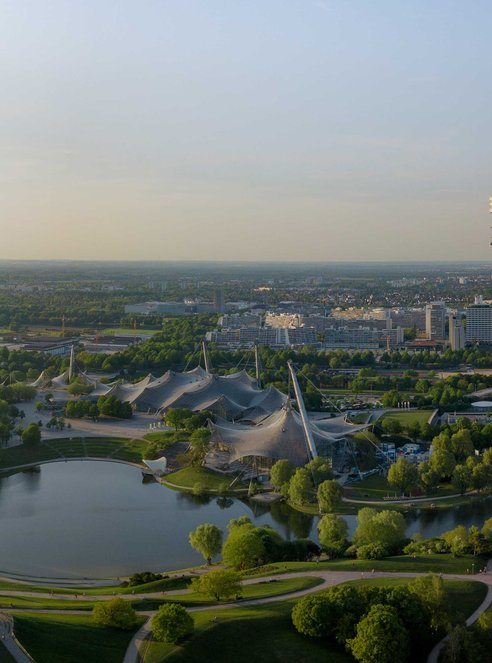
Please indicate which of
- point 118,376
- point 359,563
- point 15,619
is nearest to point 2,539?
point 15,619

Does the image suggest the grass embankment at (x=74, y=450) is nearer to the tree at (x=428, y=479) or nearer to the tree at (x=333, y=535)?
A: the tree at (x=428, y=479)

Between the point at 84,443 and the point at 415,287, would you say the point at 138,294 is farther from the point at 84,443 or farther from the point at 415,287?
the point at 84,443

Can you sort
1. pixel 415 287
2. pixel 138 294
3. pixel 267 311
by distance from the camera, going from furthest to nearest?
pixel 415 287, pixel 138 294, pixel 267 311

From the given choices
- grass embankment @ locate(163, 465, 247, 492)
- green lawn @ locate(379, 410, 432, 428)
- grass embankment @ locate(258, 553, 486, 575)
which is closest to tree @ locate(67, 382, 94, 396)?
grass embankment @ locate(163, 465, 247, 492)

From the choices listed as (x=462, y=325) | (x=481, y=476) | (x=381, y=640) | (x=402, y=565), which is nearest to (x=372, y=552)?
(x=402, y=565)

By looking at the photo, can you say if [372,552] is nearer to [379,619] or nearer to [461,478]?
[379,619]
